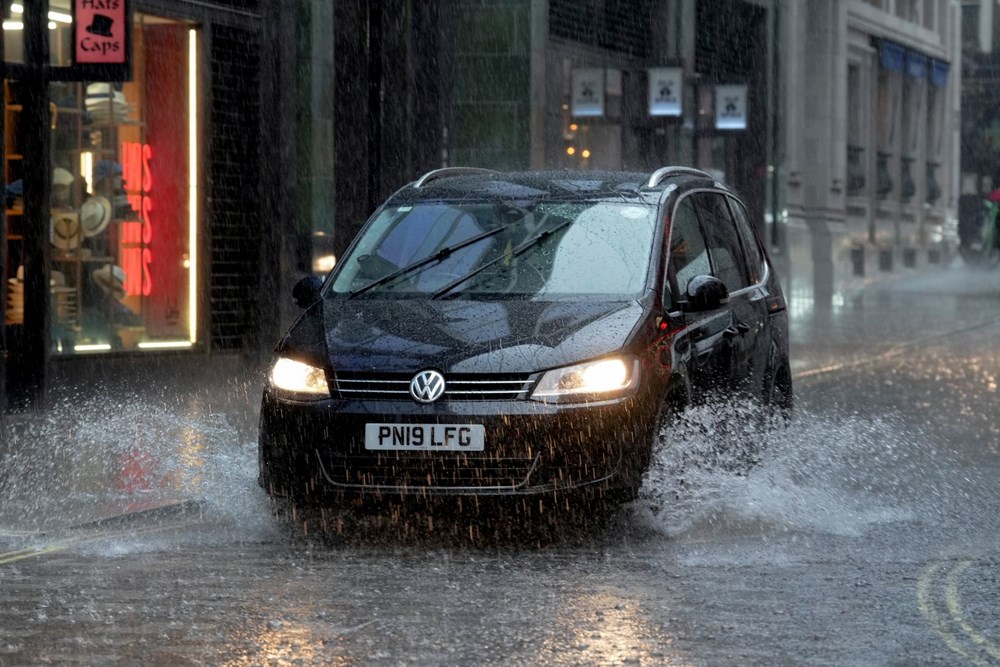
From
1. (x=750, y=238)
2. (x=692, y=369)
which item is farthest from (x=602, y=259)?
(x=750, y=238)

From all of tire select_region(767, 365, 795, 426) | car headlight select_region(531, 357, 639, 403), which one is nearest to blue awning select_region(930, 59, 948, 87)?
tire select_region(767, 365, 795, 426)

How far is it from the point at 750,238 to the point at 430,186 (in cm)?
194

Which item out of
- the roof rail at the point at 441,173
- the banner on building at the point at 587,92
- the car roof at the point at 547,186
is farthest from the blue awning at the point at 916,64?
the car roof at the point at 547,186

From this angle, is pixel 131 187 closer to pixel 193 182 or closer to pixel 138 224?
pixel 138 224

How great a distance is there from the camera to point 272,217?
16562 mm

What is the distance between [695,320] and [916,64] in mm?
39235

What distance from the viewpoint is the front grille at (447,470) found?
761 centimetres

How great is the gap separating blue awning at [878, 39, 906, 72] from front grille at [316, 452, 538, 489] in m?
36.5

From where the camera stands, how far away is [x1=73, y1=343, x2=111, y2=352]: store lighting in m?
14.6

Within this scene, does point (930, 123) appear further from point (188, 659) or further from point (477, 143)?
point (188, 659)

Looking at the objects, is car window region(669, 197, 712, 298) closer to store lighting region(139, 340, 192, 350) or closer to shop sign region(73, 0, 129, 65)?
shop sign region(73, 0, 129, 65)

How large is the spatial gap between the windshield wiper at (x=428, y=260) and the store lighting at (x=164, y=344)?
268 inches

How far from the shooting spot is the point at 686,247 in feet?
30.1

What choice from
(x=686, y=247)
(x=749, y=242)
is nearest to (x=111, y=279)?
(x=749, y=242)
